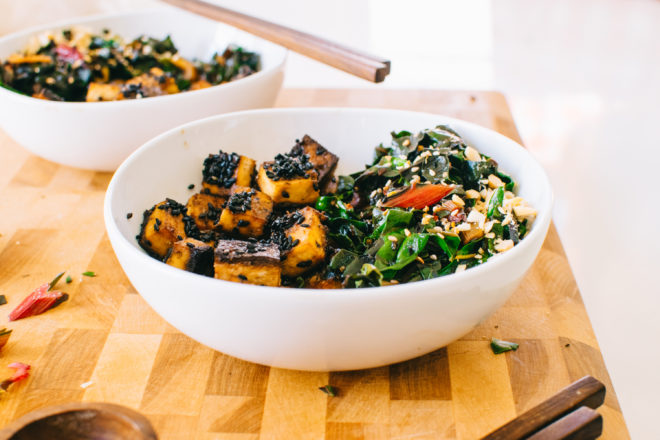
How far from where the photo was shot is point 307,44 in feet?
6.42

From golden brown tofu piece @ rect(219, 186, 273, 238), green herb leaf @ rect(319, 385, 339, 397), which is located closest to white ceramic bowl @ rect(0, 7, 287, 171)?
golden brown tofu piece @ rect(219, 186, 273, 238)

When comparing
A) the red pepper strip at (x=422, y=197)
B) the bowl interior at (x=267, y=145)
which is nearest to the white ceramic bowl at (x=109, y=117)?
the bowl interior at (x=267, y=145)

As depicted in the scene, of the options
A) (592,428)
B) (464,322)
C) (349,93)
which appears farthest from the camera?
(349,93)

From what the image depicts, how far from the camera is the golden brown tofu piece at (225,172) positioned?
5.74 ft

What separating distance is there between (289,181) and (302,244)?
11.8 inches

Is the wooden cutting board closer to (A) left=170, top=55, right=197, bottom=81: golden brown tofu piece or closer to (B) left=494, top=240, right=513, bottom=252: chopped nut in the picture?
(B) left=494, top=240, right=513, bottom=252: chopped nut

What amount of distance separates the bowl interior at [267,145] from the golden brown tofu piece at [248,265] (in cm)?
30

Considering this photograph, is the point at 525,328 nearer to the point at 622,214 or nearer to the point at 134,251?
the point at 134,251

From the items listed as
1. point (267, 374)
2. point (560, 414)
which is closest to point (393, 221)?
point (267, 374)

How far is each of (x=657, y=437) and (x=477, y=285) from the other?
1.37 metres

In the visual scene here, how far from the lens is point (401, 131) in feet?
6.22

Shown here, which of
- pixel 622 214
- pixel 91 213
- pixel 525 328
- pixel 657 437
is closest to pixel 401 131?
pixel 525 328

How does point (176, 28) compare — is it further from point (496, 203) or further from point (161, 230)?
point (496, 203)

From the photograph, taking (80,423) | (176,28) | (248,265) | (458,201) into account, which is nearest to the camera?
(80,423)
